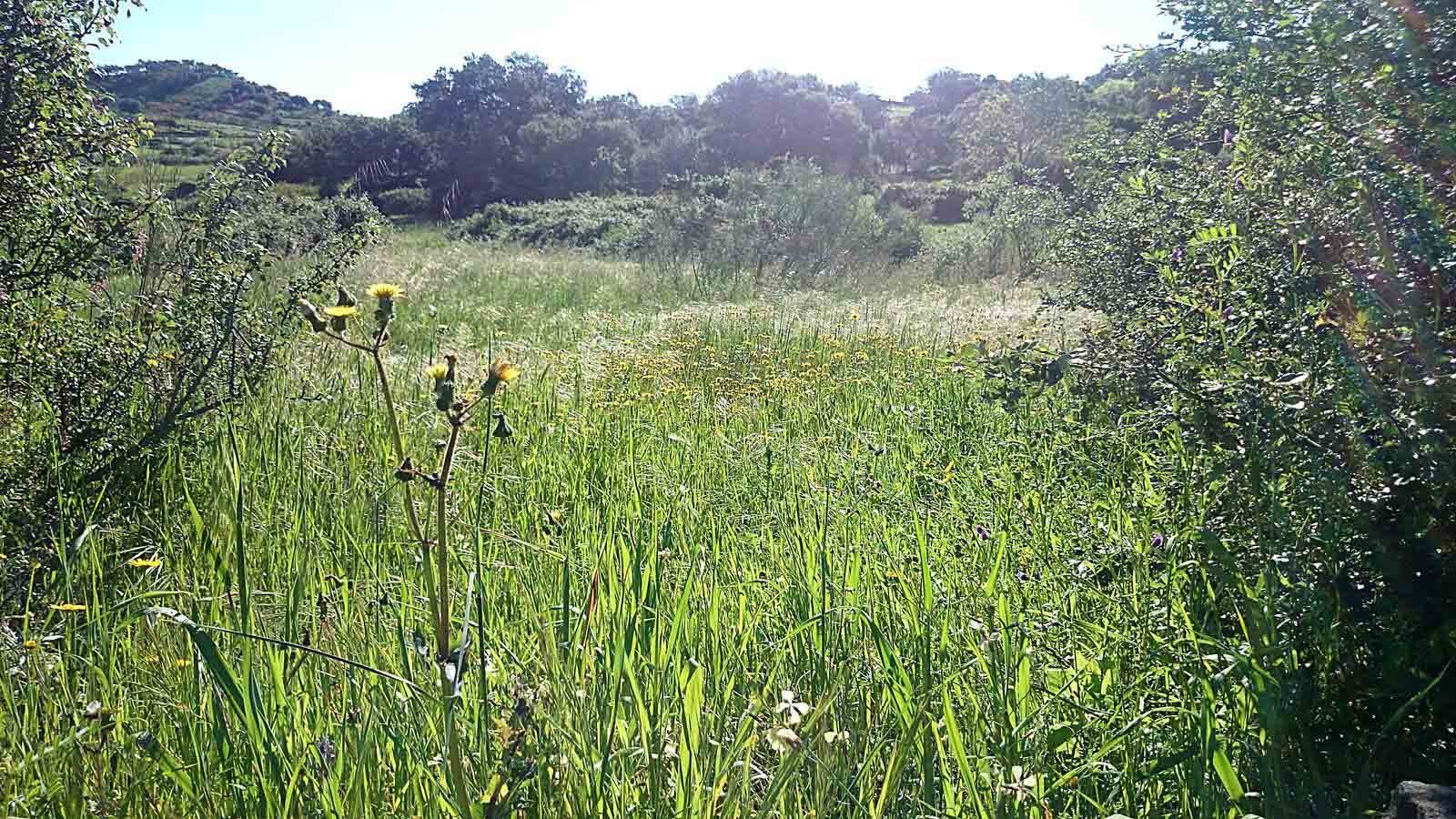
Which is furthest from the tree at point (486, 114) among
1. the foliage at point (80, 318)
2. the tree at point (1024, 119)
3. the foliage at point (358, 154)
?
the foliage at point (80, 318)

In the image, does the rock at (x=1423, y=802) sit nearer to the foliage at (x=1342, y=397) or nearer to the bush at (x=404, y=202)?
the foliage at (x=1342, y=397)

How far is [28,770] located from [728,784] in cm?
110

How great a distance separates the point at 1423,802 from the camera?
100cm

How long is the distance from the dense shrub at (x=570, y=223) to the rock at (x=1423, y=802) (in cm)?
1883

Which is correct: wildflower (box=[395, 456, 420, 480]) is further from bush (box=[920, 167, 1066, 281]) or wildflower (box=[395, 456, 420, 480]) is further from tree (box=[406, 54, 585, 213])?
tree (box=[406, 54, 585, 213])

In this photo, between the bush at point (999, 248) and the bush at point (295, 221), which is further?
the bush at point (999, 248)

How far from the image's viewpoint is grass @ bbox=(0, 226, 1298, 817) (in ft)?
4.27

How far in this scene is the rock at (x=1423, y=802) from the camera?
0.98 metres

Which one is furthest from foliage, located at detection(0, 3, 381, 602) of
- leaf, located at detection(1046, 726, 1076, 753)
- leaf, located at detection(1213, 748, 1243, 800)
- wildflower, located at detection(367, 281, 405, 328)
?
leaf, located at detection(1213, 748, 1243, 800)

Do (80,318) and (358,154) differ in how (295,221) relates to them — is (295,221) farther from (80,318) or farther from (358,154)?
(358,154)

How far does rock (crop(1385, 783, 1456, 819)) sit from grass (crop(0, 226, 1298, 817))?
0.20m

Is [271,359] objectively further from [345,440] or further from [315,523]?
[315,523]

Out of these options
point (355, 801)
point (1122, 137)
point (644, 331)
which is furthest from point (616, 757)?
point (1122, 137)

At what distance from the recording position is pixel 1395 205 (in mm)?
1728
